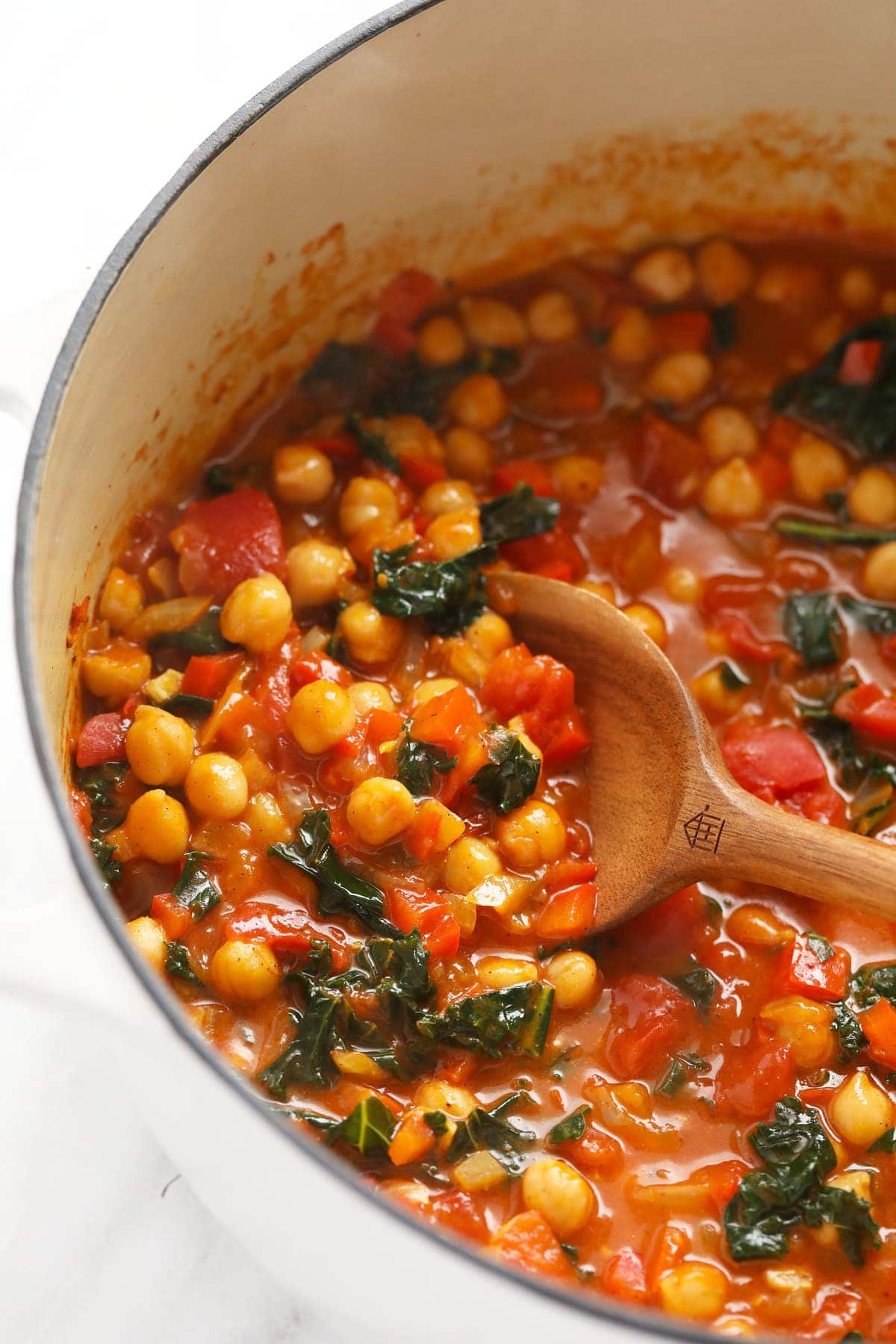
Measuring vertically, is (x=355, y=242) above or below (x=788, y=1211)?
above

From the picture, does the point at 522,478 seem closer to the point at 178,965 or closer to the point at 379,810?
the point at 379,810

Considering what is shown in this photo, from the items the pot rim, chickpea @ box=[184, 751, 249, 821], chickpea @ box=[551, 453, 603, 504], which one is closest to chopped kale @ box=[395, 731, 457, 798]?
chickpea @ box=[184, 751, 249, 821]

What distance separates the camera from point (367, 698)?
3.49 m

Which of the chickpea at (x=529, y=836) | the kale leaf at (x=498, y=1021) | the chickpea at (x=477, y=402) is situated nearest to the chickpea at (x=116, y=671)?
the chickpea at (x=529, y=836)

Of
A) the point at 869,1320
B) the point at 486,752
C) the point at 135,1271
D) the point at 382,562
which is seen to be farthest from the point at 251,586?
the point at 869,1320

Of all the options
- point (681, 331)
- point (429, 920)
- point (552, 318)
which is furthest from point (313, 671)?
point (681, 331)

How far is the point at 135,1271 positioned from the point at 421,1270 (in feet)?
4.54

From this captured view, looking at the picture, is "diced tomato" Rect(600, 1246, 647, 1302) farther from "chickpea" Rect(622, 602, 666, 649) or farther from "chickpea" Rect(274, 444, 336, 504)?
"chickpea" Rect(274, 444, 336, 504)

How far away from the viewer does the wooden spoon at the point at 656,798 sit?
10.6 ft

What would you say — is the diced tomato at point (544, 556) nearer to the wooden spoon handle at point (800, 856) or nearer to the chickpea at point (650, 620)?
the chickpea at point (650, 620)

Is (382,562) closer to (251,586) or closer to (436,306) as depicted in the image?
(251,586)

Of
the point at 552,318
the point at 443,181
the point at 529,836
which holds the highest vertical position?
the point at 443,181

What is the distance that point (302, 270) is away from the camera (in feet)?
12.0

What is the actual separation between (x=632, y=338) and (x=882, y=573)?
101 cm
